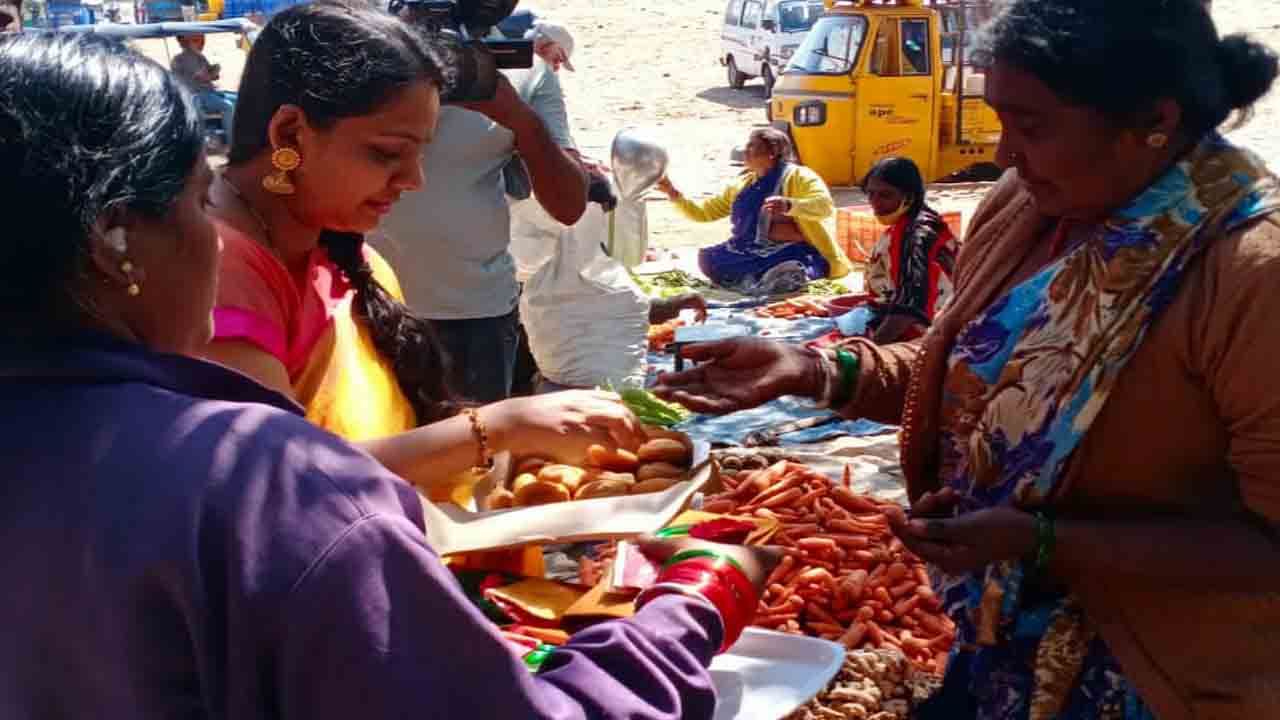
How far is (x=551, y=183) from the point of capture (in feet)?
11.9

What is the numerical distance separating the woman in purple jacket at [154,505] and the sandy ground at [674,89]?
10.8 meters

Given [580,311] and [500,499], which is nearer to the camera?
[500,499]

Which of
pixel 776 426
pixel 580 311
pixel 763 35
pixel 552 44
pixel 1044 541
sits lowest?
pixel 776 426

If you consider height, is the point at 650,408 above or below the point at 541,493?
below

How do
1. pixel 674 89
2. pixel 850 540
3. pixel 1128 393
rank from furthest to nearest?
pixel 674 89
pixel 850 540
pixel 1128 393

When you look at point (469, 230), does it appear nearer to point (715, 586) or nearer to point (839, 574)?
point (839, 574)

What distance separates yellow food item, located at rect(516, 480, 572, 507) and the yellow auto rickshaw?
11.6 metres

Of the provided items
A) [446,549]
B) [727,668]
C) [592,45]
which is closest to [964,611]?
[727,668]

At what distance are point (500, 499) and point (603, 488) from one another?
0.53 feet

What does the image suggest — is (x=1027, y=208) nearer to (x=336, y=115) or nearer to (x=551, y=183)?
(x=336, y=115)

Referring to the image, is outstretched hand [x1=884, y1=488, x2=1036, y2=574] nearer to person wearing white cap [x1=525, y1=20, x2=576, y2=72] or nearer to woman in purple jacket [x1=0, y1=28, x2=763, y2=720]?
woman in purple jacket [x1=0, y1=28, x2=763, y2=720]

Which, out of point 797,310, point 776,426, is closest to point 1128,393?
point 776,426

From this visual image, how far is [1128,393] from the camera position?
5.72ft

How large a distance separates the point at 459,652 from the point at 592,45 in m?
25.8
